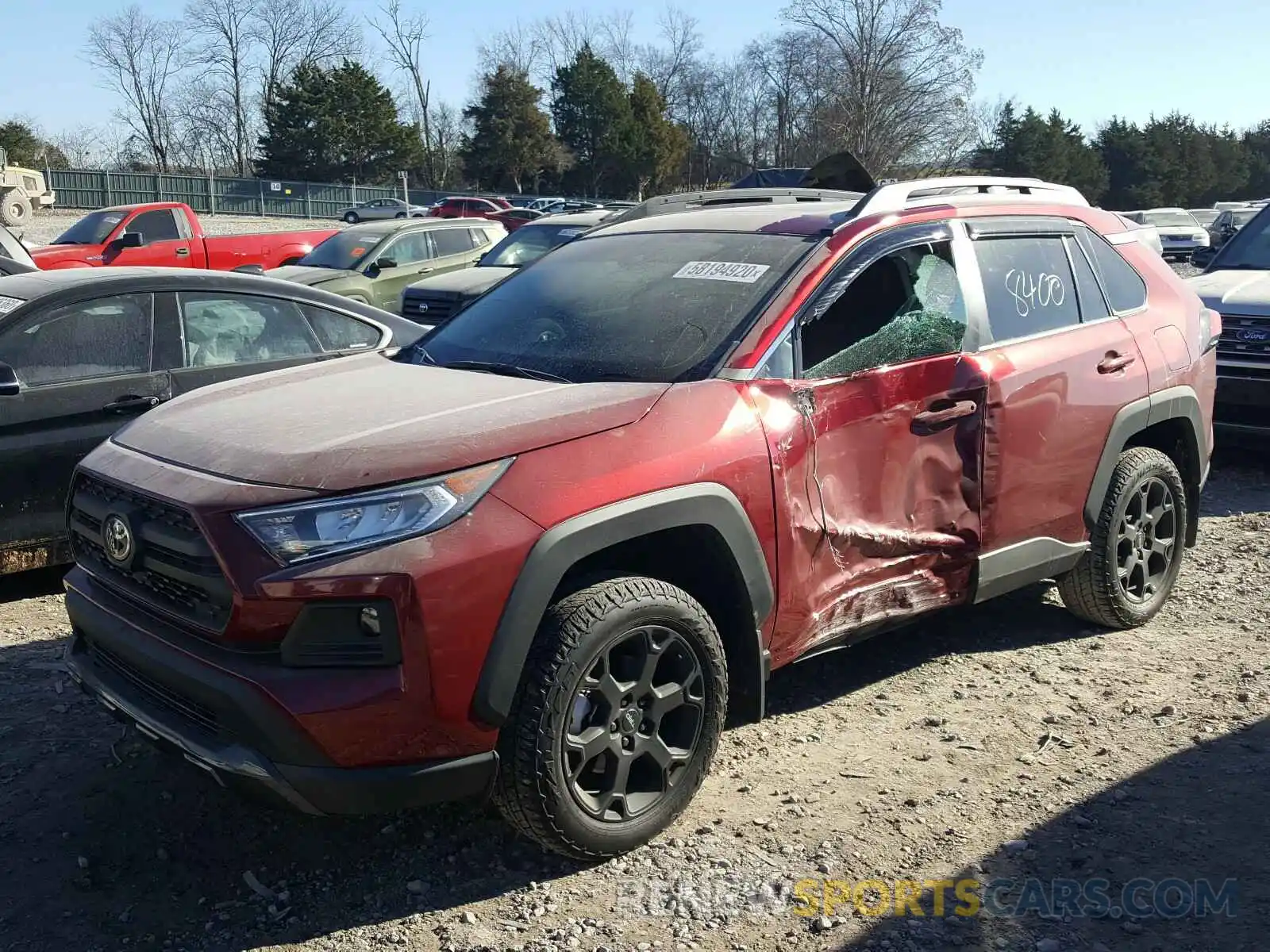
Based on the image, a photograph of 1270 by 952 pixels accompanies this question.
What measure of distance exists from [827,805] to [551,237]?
11315mm

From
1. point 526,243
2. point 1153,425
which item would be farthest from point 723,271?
point 526,243

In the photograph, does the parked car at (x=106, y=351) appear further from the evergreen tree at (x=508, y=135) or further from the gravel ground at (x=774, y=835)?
the evergreen tree at (x=508, y=135)

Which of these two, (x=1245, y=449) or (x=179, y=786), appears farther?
(x=1245, y=449)

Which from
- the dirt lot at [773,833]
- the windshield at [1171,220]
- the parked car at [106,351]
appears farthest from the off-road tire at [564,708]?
the windshield at [1171,220]

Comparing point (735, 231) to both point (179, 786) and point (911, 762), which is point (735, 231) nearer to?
point (911, 762)

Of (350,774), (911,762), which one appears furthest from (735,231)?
(350,774)

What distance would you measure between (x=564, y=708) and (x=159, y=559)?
1.14 m

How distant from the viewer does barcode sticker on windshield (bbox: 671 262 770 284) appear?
3775 millimetres

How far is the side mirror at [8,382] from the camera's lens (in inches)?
191

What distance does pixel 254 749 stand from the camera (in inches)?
107

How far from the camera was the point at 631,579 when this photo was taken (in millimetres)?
3080

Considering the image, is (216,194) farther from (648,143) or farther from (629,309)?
(629,309)

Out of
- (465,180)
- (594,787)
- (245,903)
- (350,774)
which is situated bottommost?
(245,903)

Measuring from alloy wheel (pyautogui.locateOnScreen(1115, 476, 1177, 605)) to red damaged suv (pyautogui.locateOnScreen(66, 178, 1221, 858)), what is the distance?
4 cm
